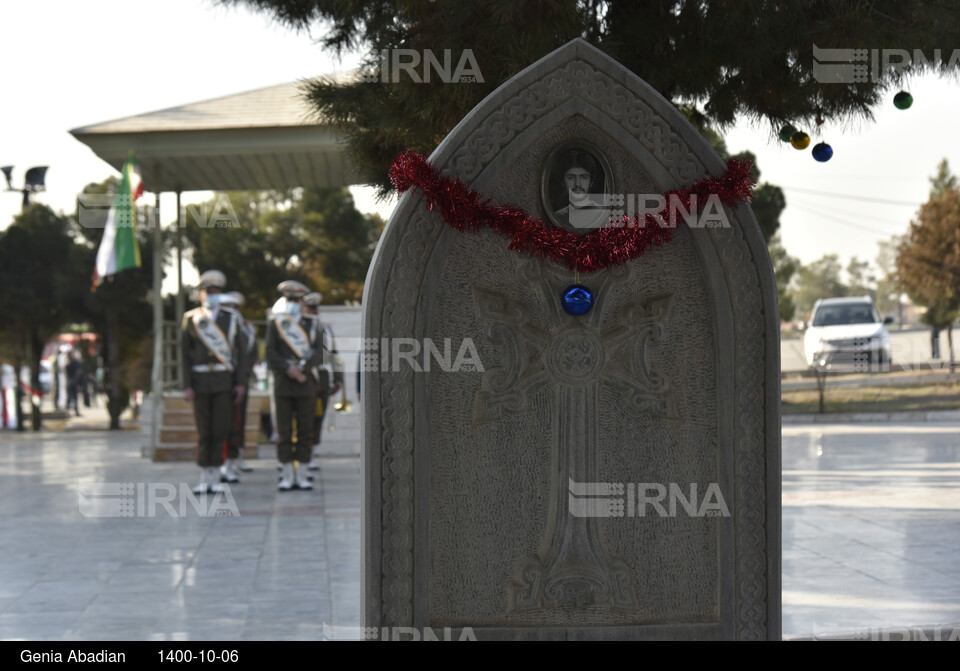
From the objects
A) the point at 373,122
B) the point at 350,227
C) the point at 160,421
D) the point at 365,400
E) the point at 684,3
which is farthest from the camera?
the point at 350,227

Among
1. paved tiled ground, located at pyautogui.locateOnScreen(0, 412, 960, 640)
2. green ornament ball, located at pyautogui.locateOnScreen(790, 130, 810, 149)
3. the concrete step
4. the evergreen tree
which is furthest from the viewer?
the concrete step

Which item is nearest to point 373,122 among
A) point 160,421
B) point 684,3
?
point 684,3

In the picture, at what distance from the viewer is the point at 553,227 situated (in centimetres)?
364

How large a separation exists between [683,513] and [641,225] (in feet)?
3.26

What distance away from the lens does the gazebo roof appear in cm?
1288

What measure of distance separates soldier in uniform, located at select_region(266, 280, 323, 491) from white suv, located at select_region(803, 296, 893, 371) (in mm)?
14055

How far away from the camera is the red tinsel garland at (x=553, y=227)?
11.6ft

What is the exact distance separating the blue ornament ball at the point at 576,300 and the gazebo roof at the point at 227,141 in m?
8.88

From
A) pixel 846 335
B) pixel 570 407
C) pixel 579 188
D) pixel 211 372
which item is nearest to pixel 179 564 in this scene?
pixel 211 372

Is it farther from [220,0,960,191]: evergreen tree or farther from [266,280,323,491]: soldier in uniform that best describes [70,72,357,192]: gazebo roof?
[220,0,960,191]: evergreen tree

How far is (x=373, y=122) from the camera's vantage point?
6.25 m

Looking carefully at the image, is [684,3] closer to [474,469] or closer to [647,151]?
[647,151]

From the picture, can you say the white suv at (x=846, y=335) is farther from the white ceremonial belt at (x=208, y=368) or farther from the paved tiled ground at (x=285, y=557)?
the white ceremonial belt at (x=208, y=368)

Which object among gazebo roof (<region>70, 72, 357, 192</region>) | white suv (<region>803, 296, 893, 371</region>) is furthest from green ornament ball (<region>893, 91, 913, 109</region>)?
white suv (<region>803, 296, 893, 371</region>)
